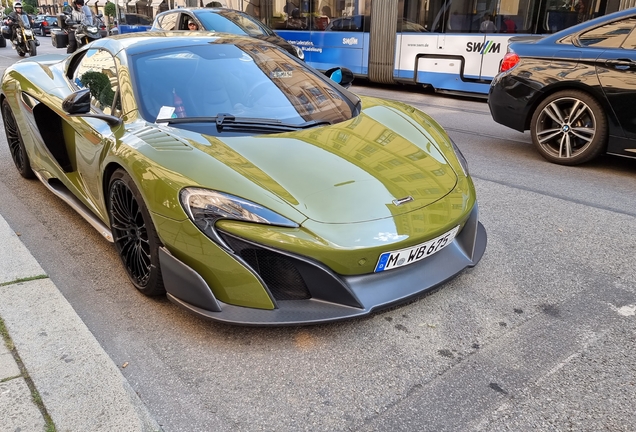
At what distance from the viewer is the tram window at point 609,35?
204 inches

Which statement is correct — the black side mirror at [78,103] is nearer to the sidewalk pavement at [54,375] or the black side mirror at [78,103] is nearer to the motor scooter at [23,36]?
the sidewalk pavement at [54,375]

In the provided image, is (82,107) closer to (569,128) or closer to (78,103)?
(78,103)

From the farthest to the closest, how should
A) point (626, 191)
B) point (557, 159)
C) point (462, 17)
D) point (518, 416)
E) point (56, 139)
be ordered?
point (462, 17) → point (557, 159) → point (626, 191) → point (56, 139) → point (518, 416)

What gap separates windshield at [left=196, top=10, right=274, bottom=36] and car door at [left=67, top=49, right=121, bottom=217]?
253 inches

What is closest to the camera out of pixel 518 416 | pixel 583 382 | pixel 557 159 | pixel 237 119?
pixel 518 416

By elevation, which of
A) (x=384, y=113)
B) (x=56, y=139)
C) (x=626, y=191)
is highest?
(x=384, y=113)

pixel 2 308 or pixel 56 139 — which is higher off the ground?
pixel 56 139

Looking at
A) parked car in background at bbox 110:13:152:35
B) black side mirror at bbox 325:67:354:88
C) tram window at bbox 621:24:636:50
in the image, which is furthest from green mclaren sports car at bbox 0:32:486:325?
parked car in background at bbox 110:13:152:35

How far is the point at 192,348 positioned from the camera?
254 cm

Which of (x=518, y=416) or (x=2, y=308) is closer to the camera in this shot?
(x=518, y=416)

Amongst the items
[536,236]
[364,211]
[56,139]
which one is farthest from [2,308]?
[536,236]

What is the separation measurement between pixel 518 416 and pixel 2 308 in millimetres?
2499

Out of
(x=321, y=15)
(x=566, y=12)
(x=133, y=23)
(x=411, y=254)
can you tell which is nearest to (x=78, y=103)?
(x=411, y=254)

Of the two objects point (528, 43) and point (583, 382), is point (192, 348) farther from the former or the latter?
point (528, 43)
